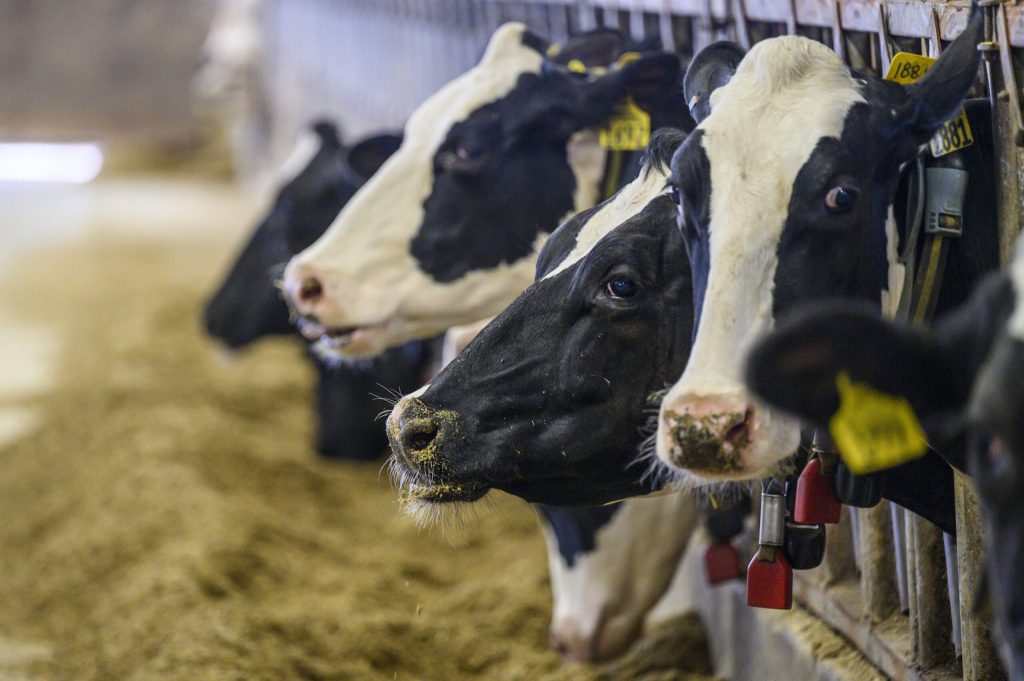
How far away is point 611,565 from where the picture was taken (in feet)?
10.4

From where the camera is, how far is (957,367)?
4.62ft

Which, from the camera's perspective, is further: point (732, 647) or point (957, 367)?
point (732, 647)

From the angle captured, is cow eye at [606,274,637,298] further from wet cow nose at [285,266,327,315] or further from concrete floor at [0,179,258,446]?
concrete floor at [0,179,258,446]

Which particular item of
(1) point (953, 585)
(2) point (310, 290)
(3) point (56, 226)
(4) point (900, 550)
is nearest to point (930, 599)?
(1) point (953, 585)

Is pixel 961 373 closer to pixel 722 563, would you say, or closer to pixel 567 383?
pixel 567 383

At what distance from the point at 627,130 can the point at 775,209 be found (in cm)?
114

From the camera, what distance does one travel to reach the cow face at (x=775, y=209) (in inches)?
67.3

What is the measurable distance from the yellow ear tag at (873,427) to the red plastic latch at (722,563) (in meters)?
1.44

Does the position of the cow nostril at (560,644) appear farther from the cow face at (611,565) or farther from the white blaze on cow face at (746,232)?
the white blaze on cow face at (746,232)

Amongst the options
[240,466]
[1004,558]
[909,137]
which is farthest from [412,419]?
[240,466]

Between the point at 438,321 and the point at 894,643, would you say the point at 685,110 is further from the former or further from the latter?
the point at 894,643

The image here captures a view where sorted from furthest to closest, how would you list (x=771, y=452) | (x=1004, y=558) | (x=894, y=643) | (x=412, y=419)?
(x=894, y=643)
(x=412, y=419)
(x=771, y=452)
(x=1004, y=558)

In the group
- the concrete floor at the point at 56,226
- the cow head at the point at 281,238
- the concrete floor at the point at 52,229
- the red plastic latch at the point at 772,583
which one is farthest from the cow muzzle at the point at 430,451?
the concrete floor at the point at 56,226

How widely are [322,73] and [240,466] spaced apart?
16.9ft
